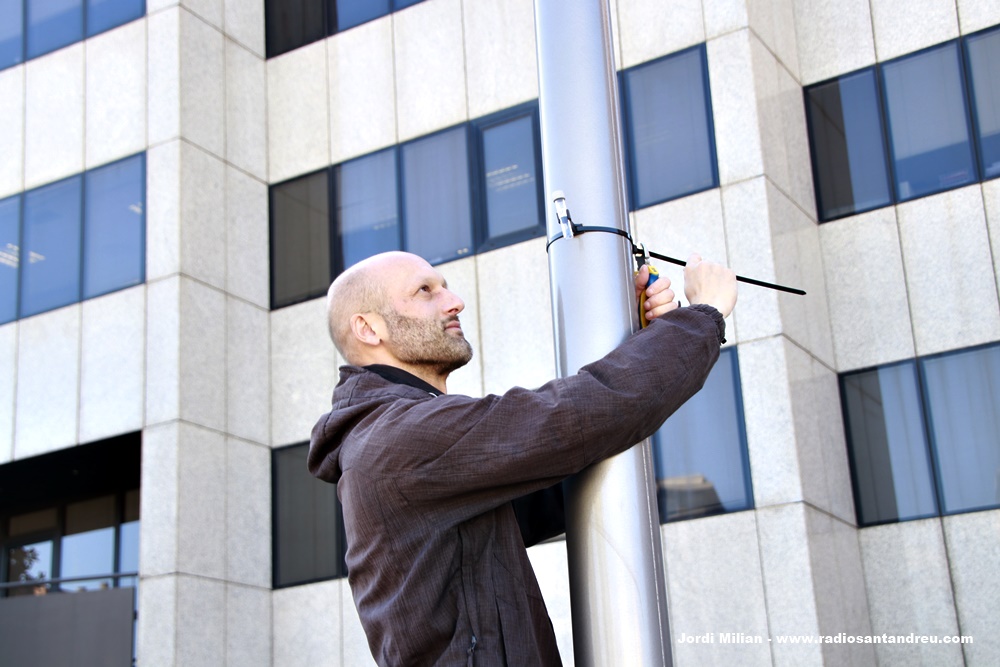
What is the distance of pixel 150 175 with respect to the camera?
19.0m

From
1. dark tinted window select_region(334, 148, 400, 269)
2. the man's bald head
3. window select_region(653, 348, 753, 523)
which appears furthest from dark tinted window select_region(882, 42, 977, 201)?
the man's bald head

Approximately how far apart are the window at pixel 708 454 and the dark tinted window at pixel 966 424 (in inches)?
93.8

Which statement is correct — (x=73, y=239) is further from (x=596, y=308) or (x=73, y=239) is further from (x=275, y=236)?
(x=596, y=308)

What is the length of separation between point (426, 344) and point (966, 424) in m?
13.0

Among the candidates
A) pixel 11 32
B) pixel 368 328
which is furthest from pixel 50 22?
pixel 368 328

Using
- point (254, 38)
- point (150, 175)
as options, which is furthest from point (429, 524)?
point (254, 38)

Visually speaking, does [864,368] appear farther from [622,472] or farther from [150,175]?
[622,472]

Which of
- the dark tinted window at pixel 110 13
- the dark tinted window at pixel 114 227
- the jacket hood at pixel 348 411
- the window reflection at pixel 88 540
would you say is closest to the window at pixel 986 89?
the dark tinted window at pixel 114 227

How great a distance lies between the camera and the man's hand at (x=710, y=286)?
135 inches

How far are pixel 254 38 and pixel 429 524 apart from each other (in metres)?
18.7

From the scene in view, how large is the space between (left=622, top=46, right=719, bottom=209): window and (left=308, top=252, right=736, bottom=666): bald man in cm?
1308

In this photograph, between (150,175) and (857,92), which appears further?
(150,175)

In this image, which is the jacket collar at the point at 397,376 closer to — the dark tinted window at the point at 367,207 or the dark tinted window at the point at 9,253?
the dark tinted window at the point at 367,207

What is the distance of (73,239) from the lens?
1958 cm
